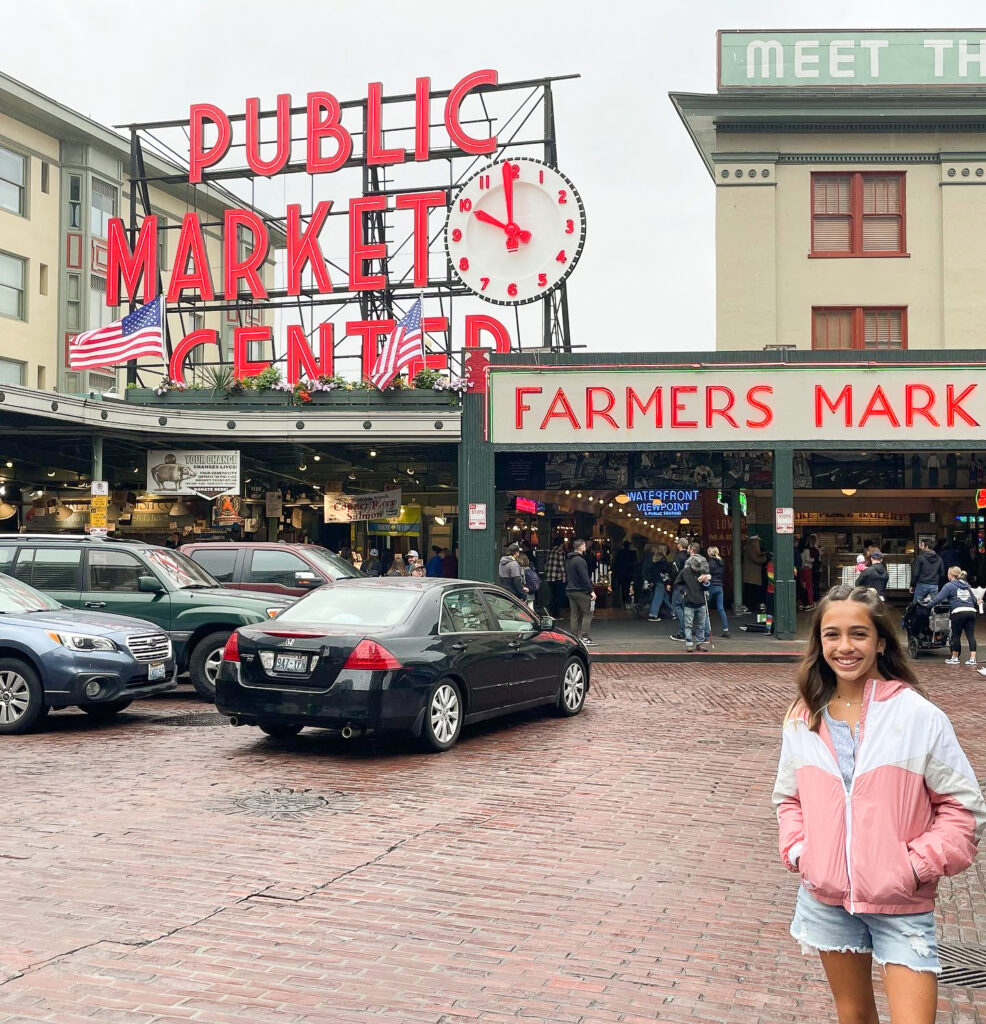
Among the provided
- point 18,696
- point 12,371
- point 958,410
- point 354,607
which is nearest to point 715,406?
point 958,410

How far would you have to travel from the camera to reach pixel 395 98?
32.0m

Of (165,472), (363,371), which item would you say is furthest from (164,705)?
(363,371)

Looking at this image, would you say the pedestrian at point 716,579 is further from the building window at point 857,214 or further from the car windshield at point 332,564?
the car windshield at point 332,564

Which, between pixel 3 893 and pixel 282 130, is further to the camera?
pixel 282 130

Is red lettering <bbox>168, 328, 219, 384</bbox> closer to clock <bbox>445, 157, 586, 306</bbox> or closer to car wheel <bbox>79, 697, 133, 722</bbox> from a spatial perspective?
clock <bbox>445, 157, 586, 306</bbox>

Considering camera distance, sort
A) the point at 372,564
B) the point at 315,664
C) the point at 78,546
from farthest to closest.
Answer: the point at 372,564
the point at 78,546
the point at 315,664

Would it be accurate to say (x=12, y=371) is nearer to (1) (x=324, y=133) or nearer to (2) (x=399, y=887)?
(1) (x=324, y=133)

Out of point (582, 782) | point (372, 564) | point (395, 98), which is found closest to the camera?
point (582, 782)

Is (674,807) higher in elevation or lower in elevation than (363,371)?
lower

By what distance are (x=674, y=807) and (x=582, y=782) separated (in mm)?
988

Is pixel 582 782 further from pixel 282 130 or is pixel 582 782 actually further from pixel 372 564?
pixel 282 130

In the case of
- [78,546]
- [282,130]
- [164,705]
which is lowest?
[164,705]

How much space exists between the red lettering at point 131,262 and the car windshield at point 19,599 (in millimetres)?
20419

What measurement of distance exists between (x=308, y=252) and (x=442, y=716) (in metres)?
23.7
